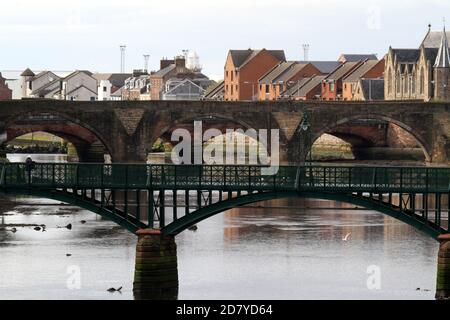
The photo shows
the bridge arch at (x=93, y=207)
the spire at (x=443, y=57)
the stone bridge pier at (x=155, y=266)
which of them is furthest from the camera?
the spire at (x=443, y=57)

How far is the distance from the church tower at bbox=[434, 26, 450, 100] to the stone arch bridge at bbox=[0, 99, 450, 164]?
2954 centimetres

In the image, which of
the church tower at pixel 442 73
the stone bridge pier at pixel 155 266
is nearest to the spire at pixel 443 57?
the church tower at pixel 442 73

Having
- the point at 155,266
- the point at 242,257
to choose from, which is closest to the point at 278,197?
the point at 155,266

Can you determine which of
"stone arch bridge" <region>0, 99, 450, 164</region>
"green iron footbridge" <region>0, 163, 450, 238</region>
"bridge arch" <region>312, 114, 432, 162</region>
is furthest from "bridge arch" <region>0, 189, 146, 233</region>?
"bridge arch" <region>312, 114, 432, 162</region>

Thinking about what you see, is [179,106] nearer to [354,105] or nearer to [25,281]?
[354,105]

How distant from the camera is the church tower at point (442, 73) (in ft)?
646

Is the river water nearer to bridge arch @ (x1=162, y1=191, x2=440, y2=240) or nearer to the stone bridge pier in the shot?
the stone bridge pier

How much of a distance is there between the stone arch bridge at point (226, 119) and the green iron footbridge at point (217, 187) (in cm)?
7434

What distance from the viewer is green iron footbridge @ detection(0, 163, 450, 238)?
264ft

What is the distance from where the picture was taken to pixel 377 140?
19162 cm

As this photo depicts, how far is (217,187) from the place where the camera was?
81875 millimetres

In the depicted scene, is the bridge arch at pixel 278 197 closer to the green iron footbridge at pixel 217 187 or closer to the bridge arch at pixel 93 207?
the green iron footbridge at pixel 217 187
